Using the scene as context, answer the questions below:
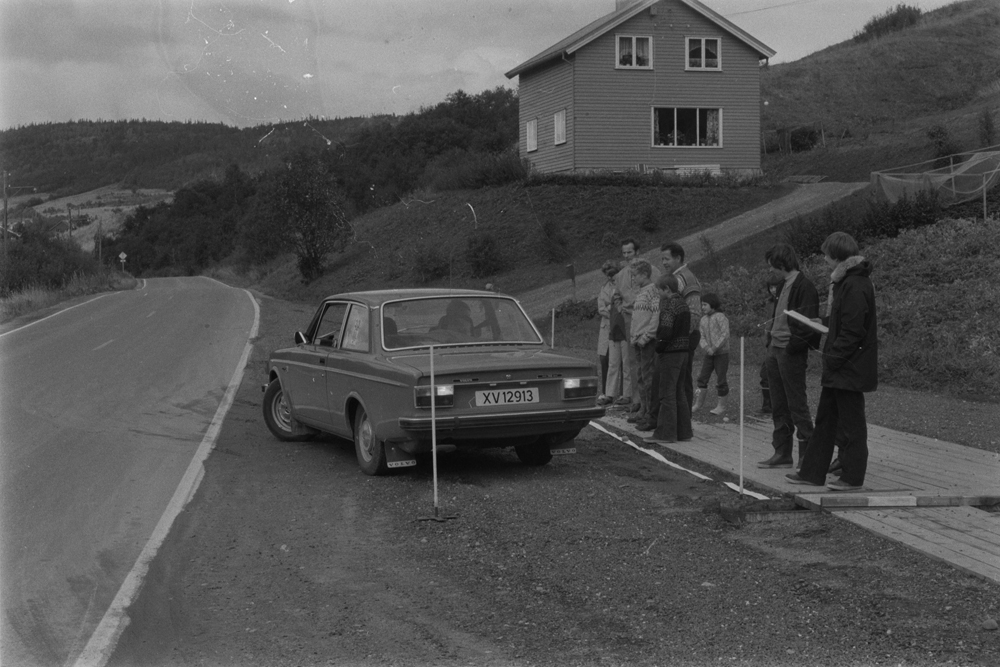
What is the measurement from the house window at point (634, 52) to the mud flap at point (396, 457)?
33.4m

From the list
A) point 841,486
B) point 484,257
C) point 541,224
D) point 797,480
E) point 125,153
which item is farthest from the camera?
point 125,153

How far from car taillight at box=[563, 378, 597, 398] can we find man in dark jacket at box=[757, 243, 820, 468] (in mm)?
1492

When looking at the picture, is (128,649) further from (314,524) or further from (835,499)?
(835,499)

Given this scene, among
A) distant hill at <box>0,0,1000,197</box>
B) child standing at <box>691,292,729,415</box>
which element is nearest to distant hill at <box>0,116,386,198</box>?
distant hill at <box>0,0,1000,197</box>

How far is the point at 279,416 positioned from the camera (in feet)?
37.4

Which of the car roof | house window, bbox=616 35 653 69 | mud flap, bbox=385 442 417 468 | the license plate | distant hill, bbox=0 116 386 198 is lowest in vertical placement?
mud flap, bbox=385 442 417 468

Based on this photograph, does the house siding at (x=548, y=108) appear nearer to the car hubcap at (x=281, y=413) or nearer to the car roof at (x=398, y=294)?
the car hubcap at (x=281, y=413)

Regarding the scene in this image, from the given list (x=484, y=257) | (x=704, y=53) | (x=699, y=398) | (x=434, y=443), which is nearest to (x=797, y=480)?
(x=434, y=443)

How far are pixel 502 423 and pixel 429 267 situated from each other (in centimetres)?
2861

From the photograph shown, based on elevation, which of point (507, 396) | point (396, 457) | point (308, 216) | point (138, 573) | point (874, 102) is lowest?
point (138, 573)

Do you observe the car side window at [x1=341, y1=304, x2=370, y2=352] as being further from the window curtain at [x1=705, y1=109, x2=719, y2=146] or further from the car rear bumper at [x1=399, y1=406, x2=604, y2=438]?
the window curtain at [x1=705, y1=109, x2=719, y2=146]

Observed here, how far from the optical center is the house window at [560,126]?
135 feet

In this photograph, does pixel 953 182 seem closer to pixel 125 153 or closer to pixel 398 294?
pixel 398 294

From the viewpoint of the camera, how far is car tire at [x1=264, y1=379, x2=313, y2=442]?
11.2 m
